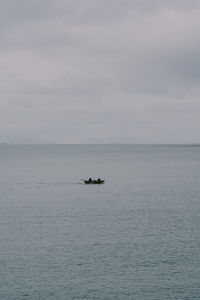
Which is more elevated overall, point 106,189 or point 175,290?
point 106,189

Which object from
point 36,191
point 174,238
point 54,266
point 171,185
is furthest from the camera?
point 171,185

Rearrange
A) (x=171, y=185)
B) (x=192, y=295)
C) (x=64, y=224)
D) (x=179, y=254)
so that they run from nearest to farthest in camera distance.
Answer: (x=192, y=295) < (x=179, y=254) < (x=64, y=224) < (x=171, y=185)

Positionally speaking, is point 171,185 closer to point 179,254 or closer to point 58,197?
point 58,197

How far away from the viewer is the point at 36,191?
12962 cm

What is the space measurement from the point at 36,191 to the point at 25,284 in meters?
80.6

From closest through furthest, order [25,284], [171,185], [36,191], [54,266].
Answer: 1. [25,284]
2. [54,266]
3. [36,191]
4. [171,185]

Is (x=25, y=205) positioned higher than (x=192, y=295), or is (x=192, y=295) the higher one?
(x=25, y=205)

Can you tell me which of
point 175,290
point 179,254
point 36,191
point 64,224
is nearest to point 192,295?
point 175,290

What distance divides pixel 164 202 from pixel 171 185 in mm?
37310

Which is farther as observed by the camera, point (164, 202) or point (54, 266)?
point (164, 202)

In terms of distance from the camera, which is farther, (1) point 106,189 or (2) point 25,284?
(1) point 106,189

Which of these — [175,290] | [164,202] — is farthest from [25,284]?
[164,202]

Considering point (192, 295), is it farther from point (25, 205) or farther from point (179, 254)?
point (25, 205)

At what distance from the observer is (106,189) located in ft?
442
